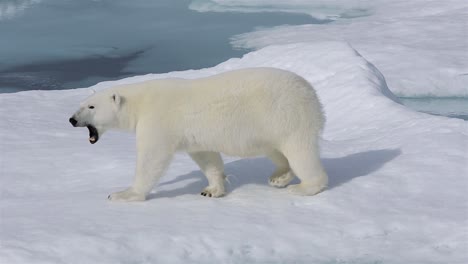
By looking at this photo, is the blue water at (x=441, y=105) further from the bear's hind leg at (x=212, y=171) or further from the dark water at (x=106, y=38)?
the bear's hind leg at (x=212, y=171)

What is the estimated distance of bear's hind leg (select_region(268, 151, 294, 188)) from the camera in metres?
4.45

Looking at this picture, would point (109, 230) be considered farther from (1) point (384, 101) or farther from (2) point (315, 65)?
(2) point (315, 65)

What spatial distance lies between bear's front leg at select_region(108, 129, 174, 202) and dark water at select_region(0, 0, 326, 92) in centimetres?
638

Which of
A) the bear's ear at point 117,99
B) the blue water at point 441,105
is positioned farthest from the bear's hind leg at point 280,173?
the blue water at point 441,105

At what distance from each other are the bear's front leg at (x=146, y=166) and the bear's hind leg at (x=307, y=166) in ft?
2.11

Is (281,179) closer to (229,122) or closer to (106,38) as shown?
(229,122)

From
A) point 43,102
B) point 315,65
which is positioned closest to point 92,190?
point 43,102

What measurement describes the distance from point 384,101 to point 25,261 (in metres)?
3.93

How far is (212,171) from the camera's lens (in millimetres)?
4406

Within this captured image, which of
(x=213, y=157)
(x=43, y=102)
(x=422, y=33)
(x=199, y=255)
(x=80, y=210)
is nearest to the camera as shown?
(x=199, y=255)

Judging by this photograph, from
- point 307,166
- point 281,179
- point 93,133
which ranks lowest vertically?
point 281,179

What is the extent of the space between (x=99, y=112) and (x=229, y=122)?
731mm

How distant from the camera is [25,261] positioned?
3344 millimetres

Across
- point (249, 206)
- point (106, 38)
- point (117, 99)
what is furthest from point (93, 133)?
point (106, 38)
